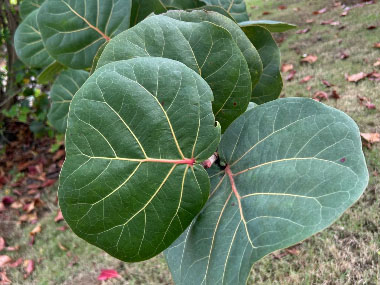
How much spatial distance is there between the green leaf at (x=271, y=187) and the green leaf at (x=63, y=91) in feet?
2.44

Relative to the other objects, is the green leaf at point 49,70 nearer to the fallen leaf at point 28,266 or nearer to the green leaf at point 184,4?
the green leaf at point 184,4

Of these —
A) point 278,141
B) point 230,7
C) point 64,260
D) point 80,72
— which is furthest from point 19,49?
point 64,260

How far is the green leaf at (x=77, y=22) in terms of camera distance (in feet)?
2.35

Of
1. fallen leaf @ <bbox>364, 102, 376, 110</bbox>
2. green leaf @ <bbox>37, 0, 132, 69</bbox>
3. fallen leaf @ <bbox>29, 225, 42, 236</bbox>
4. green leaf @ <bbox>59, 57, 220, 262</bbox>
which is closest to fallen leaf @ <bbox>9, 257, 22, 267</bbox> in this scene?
fallen leaf @ <bbox>29, 225, 42, 236</bbox>

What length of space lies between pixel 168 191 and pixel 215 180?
117 millimetres

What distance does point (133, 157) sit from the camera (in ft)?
1.40

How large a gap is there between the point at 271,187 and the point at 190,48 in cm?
21

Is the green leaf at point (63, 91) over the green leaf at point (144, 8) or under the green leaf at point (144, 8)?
under

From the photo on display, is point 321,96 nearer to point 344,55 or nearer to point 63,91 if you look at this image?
point 344,55

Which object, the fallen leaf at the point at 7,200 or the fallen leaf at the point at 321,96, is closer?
the fallen leaf at the point at 321,96

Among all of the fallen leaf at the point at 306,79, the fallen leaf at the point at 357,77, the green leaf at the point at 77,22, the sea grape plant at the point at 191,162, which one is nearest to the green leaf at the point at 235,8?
the green leaf at the point at 77,22

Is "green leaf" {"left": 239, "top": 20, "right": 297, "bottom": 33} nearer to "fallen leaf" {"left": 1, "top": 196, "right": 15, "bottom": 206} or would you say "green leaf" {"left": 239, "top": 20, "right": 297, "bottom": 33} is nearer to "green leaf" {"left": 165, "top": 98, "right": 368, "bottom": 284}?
"green leaf" {"left": 165, "top": 98, "right": 368, "bottom": 284}

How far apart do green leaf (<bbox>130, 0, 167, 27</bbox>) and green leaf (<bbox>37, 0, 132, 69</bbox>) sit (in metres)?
0.02

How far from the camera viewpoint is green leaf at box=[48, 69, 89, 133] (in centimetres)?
114
